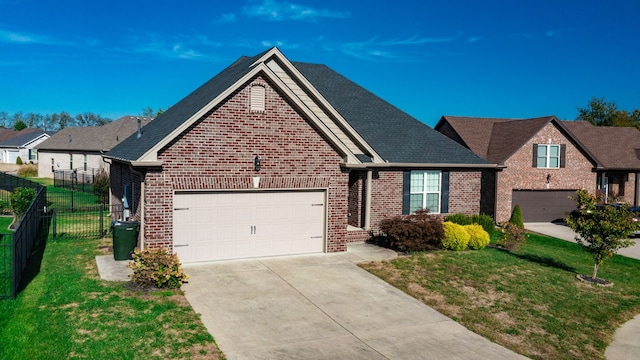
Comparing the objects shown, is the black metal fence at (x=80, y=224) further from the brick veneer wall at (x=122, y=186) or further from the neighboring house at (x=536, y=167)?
the neighboring house at (x=536, y=167)

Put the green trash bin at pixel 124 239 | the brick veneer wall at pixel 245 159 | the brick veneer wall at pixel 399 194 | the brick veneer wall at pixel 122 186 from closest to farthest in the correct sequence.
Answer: the brick veneer wall at pixel 245 159, the green trash bin at pixel 124 239, the brick veneer wall at pixel 122 186, the brick veneer wall at pixel 399 194

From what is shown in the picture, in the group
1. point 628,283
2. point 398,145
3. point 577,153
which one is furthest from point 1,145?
point 628,283

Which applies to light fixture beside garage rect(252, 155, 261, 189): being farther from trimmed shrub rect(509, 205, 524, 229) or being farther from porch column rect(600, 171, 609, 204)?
porch column rect(600, 171, 609, 204)

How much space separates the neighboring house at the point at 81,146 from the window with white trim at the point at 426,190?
98.5ft

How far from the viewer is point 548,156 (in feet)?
85.1

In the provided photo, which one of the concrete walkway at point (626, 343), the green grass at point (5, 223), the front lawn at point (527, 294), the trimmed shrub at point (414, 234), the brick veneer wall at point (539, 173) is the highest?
the brick veneer wall at point (539, 173)

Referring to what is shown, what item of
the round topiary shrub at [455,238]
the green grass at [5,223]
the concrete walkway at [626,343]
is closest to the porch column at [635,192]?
the round topiary shrub at [455,238]

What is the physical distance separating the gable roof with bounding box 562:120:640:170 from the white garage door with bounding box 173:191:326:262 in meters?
18.8

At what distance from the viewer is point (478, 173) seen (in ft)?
73.2

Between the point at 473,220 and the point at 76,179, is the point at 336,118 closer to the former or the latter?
the point at 473,220

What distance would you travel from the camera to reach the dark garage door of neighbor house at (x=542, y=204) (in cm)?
2584

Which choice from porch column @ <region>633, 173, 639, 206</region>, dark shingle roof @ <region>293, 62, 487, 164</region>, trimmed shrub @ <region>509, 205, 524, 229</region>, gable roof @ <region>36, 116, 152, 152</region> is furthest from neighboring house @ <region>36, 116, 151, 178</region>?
porch column @ <region>633, 173, 639, 206</region>

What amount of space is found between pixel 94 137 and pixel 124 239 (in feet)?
121

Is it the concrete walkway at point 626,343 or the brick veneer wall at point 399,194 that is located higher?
the brick veneer wall at point 399,194
